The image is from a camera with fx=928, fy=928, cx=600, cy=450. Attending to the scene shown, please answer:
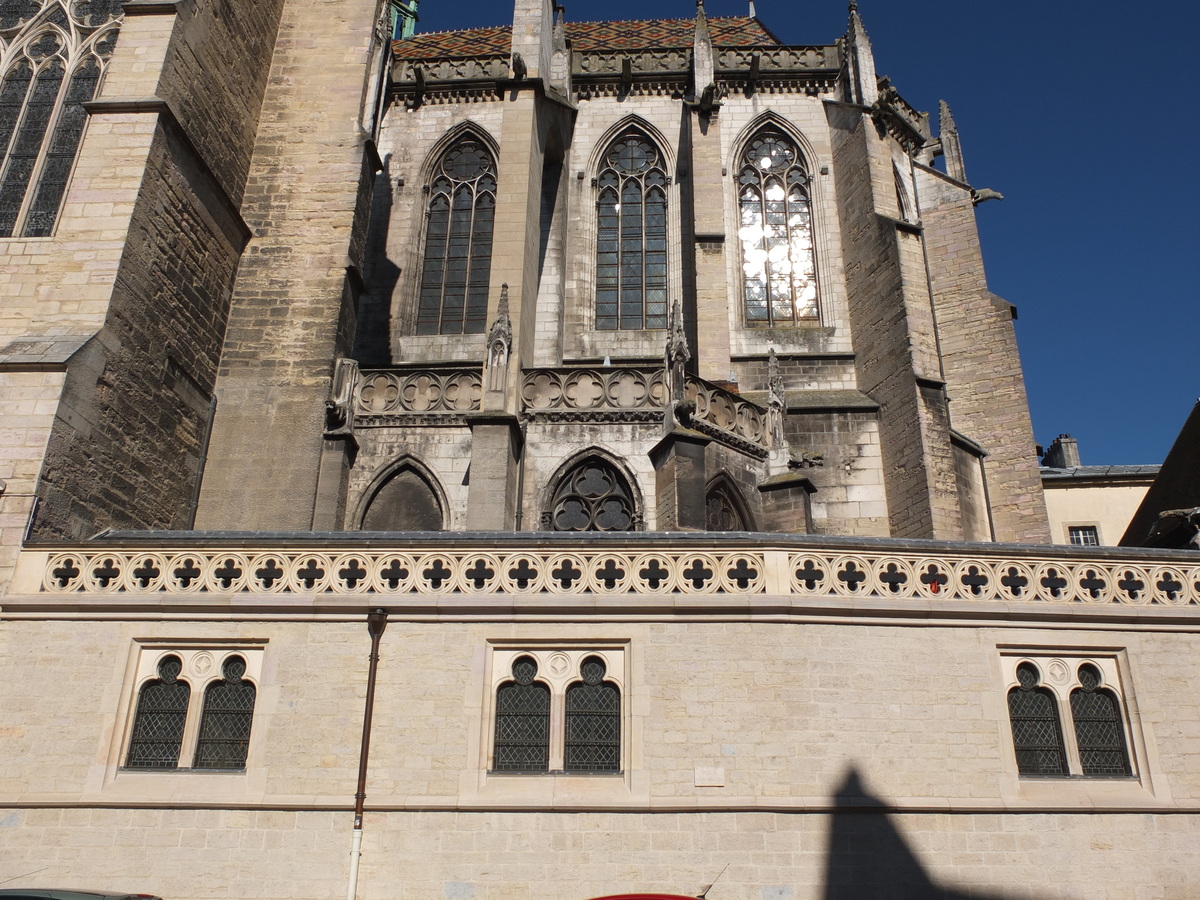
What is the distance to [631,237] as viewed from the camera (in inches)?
746

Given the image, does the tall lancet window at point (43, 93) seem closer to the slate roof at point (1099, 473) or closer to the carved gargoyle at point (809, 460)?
Answer: the carved gargoyle at point (809, 460)

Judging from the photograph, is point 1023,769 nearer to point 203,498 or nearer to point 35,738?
point 35,738

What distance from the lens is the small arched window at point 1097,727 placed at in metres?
7.07

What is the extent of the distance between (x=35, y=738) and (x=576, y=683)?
417 cm

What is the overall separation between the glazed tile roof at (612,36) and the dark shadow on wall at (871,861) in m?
20.1

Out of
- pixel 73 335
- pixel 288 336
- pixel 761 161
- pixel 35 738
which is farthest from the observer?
pixel 761 161

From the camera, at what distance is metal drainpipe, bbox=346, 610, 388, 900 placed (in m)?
6.52

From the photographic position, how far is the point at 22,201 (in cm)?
1203

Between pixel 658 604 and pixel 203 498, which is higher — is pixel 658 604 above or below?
below

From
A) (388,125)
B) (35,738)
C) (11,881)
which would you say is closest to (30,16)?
(388,125)

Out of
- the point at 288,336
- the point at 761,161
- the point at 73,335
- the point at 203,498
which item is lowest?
the point at 203,498

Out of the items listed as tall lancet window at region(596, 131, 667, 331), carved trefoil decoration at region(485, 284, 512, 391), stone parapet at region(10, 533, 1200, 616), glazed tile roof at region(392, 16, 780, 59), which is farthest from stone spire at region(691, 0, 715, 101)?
stone parapet at region(10, 533, 1200, 616)

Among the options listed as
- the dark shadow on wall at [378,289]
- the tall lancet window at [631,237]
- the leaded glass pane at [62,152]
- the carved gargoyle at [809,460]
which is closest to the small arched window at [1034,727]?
the carved gargoyle at [809,460]

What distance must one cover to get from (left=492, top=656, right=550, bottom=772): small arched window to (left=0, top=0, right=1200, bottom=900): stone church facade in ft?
0.10
